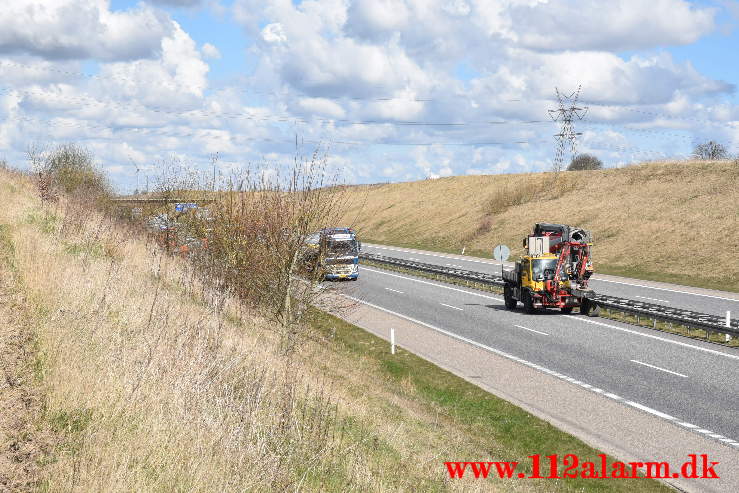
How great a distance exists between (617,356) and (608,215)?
48.3m

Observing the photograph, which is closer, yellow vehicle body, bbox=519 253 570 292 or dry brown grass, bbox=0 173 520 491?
dry brown grass, bbox=0 173 520 491

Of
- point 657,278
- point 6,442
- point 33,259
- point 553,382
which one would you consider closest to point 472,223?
point 657,278

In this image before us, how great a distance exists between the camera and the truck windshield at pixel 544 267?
30672 millimetres

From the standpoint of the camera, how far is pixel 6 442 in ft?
20.7

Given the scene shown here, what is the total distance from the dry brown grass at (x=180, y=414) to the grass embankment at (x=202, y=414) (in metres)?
0.02

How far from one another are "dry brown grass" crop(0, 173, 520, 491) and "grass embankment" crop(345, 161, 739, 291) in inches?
809

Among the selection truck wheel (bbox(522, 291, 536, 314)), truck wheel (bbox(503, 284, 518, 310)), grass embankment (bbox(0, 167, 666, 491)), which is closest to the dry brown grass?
grass embankment (bbox(0, 167, 666, 491))

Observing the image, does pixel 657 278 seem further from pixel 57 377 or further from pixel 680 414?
pixel 57 377

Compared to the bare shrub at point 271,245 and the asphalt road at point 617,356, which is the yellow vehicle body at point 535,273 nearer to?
the asphalt road at point 617,356

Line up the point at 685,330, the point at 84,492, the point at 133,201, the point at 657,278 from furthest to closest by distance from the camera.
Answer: the point at 657,278
the point at 133,201
the point at 685,330
the point at 84,492

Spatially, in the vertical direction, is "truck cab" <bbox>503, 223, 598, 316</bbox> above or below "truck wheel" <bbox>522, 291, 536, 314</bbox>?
above

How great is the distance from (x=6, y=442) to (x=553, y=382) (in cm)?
1527

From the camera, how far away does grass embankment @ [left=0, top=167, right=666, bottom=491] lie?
657 cm

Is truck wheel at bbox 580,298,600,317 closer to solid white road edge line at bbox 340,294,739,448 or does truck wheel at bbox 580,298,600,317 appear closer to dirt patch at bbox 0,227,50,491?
solid white road edge line at bbox 340,294,739,448
